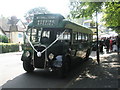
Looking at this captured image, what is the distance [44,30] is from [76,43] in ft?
7.14

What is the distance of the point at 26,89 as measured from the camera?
642cm

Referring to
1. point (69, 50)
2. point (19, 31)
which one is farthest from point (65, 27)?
point (19, 31)

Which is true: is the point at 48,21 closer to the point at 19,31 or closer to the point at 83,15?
the point at 83,15

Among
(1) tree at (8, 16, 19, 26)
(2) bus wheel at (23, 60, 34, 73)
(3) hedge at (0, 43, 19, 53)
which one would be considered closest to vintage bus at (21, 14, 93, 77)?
(2) bus wheel at (23, 60, 34, 73)

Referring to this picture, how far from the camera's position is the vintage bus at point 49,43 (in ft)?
26.7

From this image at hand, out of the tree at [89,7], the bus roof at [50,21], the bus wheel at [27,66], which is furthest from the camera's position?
the tree at [89,7]

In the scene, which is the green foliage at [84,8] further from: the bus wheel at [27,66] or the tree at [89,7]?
the bus wheel at [27,66]

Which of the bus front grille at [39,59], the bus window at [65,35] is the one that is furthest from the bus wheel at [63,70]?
the bus window at [65,35]

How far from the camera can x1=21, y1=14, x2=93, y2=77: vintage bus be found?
26.7 feet

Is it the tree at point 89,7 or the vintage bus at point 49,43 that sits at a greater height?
the tree at point 89,7

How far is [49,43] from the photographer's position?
28.0 feet

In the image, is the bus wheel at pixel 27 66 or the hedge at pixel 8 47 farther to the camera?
the hedge at pixel 8 47

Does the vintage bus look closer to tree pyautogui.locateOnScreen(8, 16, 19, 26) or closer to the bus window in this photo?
the bus window

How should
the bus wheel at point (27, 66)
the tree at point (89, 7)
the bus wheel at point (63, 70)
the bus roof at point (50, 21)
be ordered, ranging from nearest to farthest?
1. the bus wheel at point (63, 70)
2. the bus roof at point (50, 21)
3. the bus wheel at point (27, 66)
4. the tree at point (89, 7)
